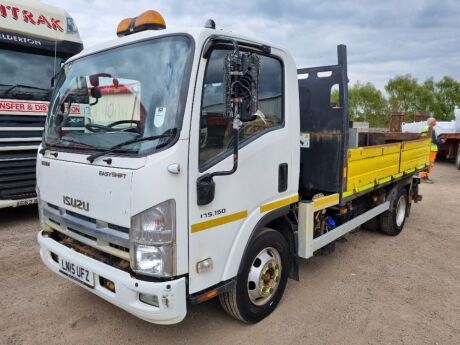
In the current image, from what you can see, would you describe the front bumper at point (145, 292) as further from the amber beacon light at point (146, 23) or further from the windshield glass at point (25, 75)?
the windshield glass at point (25, 75)

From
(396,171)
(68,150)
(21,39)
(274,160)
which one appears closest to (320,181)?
(274,160)

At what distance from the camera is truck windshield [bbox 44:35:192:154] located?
230 centimetres

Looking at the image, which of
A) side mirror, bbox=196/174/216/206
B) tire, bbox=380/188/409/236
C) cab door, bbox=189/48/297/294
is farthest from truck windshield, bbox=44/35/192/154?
tire, bbox=380/188/409/236

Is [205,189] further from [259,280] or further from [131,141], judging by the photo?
[259,280]

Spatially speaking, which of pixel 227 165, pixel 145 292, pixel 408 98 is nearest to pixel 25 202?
pixel 145 292

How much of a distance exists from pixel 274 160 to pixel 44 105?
4392 mm

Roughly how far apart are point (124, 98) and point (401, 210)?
4789mm

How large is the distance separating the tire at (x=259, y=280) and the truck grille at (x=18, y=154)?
4178 millimetres

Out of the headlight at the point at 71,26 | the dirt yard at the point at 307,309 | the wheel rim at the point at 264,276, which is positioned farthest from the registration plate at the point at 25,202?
the wheel rim at the point at 264,276

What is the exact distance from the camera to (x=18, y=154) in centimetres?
564

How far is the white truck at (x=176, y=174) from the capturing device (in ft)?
7.38

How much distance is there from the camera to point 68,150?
272 centimetres

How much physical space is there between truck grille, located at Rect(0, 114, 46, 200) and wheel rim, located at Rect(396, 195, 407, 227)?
5.59 m

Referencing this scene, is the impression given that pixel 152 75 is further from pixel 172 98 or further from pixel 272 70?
pixel 272 70
